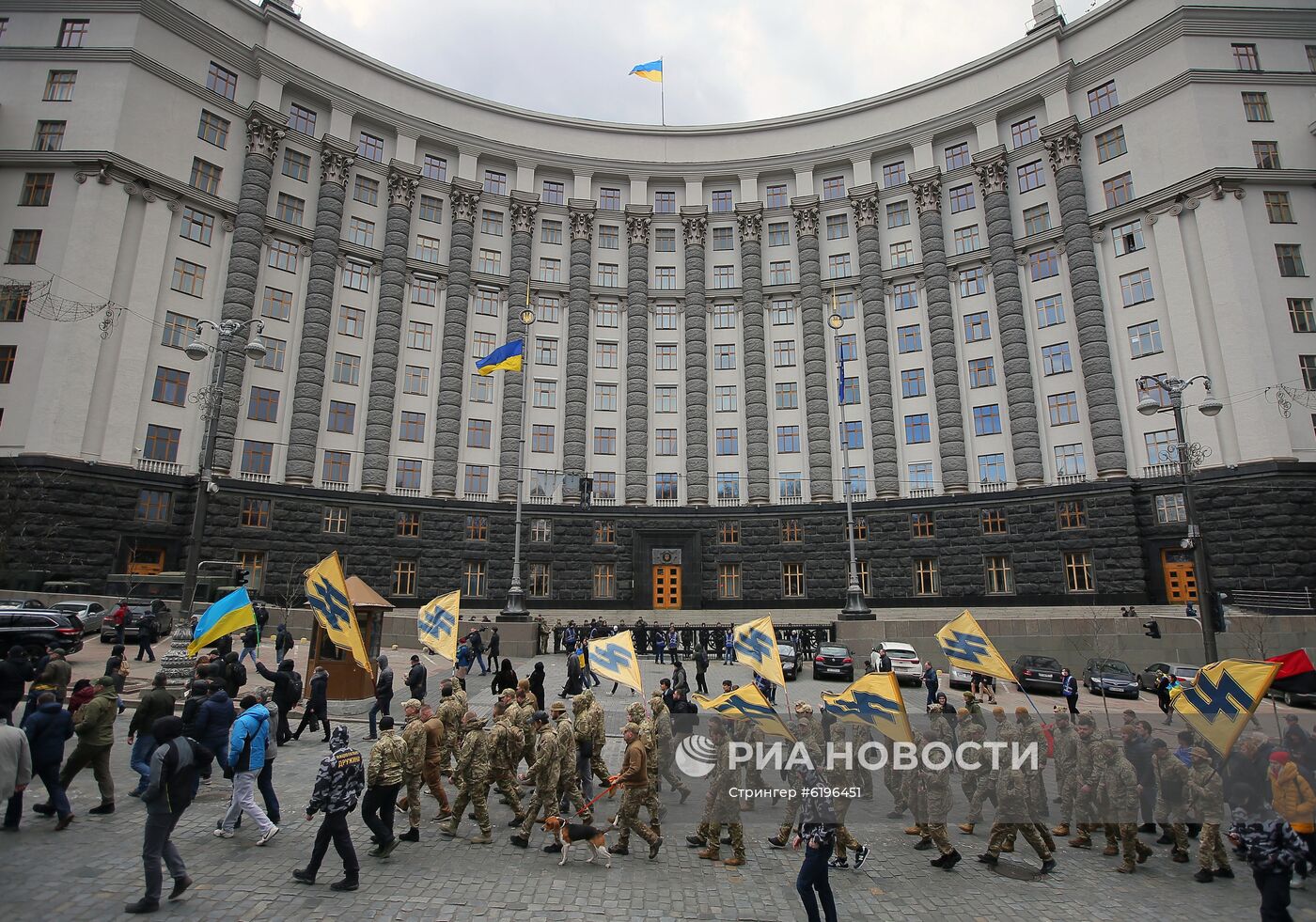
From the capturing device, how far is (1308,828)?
8.35m

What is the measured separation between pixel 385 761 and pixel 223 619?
309 inches

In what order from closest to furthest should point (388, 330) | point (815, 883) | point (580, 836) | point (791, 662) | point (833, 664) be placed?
point (815, 883) < point (580, 836) < point (833, 664) < point (791, 662) < point (388, 330)

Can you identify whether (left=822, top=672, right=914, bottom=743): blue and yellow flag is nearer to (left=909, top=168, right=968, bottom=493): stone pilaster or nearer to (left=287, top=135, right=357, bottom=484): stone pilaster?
(left=909, top=168, right=968, bottom=493): stone pilaster

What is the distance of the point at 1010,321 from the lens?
42906mm

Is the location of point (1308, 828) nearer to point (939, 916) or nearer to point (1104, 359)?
point (939, 916)

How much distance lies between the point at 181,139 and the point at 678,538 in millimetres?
38287

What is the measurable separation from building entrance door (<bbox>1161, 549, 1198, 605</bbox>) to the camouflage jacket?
4098cm

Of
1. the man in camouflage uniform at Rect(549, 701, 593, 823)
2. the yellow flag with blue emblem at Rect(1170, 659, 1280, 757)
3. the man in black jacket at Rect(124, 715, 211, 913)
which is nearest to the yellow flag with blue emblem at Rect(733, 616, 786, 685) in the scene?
the man in camouflage uniform at Rect(549, 701, 593, 823)

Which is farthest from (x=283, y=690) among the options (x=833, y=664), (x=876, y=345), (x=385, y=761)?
(x=876, y=345)

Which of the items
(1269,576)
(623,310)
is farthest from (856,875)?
(623,310)

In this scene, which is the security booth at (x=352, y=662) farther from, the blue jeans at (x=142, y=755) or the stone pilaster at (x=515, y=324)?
the stone pilaster at (x=515, y=324)

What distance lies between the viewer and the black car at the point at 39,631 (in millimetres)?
18781

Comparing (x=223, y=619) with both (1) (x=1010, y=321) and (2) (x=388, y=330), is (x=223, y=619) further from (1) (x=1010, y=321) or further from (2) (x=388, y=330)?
(1) (x=1010, y=321)

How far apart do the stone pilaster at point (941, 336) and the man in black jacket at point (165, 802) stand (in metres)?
42.2
